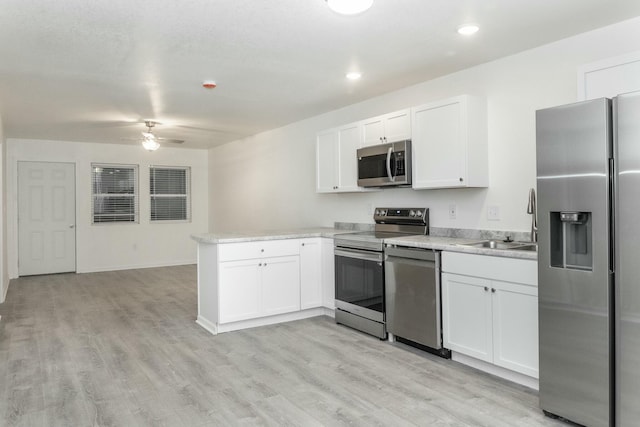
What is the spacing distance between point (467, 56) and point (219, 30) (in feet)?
6.20

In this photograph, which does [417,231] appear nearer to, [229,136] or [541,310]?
[541,310]

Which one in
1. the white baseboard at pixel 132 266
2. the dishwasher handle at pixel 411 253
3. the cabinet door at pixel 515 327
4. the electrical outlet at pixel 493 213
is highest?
the electrical outlet at pixel 493 213

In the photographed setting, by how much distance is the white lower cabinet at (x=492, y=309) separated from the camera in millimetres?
2768

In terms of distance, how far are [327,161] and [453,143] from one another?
5.60 ft

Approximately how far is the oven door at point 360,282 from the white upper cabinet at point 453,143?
0.82 metres

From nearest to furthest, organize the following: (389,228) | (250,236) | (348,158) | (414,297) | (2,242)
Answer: (414,297) → (250,236) → (389,228) → (348,158) → (2,242)

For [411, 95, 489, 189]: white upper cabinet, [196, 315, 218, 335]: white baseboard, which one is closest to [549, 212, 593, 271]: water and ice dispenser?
[411, 95, 489, 189]: white upper cabinet

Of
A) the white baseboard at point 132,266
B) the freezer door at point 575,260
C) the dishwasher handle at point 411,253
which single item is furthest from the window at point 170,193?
the freezer door at point 575,260

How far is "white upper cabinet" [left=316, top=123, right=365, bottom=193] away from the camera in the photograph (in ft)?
15.1

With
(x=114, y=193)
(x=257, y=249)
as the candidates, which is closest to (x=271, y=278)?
(x=257, y=249)

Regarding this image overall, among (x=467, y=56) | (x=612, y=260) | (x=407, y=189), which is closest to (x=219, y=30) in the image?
(x=467, y=56)

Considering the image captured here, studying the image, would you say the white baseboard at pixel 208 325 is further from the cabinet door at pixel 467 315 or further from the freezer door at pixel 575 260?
the freezer door at pixel 575 260

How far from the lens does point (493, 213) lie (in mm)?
3619

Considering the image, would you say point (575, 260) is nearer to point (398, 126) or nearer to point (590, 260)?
point (590, 260)
